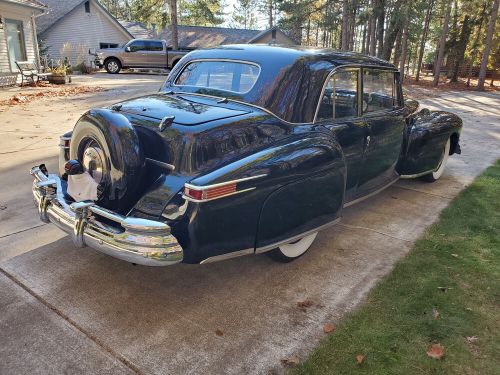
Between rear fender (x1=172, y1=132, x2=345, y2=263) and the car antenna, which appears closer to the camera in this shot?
rear fender (x1=172, y1=132, x2=345, y2=263)

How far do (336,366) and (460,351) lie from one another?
787mm

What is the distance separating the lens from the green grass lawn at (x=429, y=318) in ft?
7.71

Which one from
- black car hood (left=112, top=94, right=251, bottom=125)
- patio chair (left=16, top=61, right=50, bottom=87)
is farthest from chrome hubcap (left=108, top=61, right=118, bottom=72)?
black car hood (left=112, top=94, right=251, bottom=125)

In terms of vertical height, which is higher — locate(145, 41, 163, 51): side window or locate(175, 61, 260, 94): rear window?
locate(145, 41, 163, 51): side window

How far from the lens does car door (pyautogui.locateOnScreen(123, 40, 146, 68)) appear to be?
2373 centimetres

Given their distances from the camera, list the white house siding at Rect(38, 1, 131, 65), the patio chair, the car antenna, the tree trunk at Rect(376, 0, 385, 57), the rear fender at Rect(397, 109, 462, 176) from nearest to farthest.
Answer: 1. the car antenna
2. the rear fender at Rect(397, 109, 462, 176)
3. the patio chair
4. the tree trunk at Rect(376, 0, 385, 57)
5. the white house siding at Rect(38, 1, 131, 65)

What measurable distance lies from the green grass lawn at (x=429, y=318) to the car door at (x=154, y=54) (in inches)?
892

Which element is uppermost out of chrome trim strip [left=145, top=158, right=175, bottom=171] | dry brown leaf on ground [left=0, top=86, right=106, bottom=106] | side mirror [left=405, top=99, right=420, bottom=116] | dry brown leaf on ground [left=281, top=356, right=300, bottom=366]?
side mirror [left=405, top=99, right=420, bottom=116]

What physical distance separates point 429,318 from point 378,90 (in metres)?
2.44

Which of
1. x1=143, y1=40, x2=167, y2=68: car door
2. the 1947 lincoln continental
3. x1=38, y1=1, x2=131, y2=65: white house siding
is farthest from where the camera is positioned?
x1=38, y1=1, x2=131, y2=65: white house siding

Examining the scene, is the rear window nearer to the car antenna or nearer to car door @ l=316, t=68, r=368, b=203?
car door @ l=316, t=68, r=368, b=203

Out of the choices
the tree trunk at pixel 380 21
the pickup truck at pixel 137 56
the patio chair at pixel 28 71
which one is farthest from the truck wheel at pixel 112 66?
the tree trunk at pixel 380 21

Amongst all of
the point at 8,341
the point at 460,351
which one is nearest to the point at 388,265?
the point at 460,351

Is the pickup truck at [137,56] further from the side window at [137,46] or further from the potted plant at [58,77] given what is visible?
the potted plant at [58,77]
